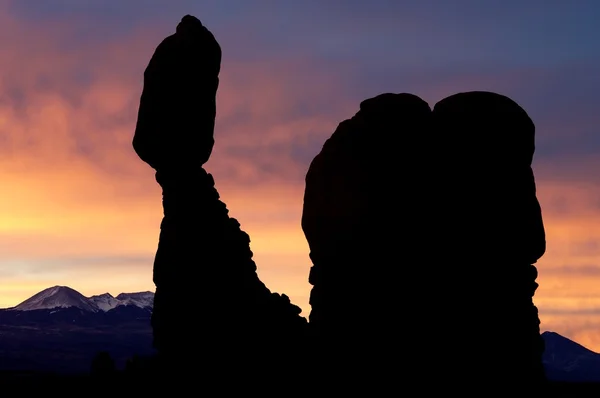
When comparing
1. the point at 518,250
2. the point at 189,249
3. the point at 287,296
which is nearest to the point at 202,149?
the point at 189,249

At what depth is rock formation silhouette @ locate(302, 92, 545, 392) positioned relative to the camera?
165 ft

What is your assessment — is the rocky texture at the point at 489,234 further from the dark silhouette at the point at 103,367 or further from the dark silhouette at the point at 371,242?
the dark silhouette at the point at 103,367

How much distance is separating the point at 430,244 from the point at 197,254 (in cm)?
1280

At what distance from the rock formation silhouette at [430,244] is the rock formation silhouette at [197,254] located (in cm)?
337

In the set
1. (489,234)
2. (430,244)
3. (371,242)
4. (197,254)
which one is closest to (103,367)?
(197,254)

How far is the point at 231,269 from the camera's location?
52688 millimetres

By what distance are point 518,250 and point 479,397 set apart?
27.5ft

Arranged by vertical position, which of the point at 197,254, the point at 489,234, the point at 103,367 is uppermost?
the point at 489,234

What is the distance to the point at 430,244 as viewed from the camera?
51.4 metres

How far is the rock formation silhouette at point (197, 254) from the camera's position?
171 ft

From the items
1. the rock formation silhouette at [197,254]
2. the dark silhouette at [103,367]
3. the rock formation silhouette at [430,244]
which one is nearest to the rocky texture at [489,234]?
the rock formation silhouette at [430,244]

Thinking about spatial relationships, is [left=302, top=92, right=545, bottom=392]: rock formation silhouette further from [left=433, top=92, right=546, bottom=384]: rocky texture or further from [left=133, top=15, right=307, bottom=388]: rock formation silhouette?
[left=133, top=15, right=307, bottom=388]: rock formation silhouette

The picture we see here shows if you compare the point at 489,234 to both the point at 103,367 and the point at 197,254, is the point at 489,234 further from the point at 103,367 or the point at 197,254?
the point at 103,367

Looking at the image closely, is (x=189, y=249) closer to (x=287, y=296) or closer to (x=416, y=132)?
(x=287, y=296)
